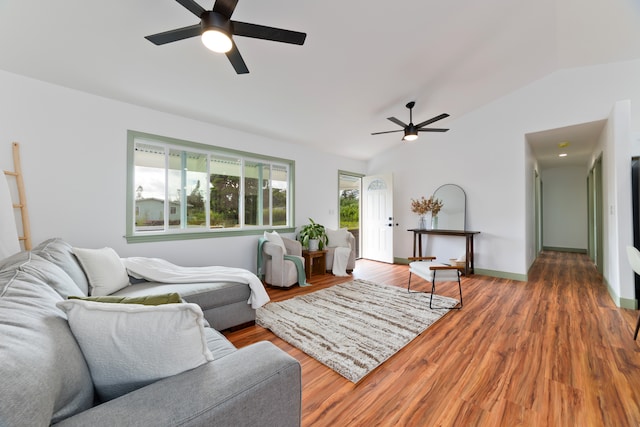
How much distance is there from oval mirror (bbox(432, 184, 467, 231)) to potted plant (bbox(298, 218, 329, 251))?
2377mm

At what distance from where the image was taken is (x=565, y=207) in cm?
727

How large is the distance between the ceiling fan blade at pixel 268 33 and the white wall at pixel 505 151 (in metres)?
4.37

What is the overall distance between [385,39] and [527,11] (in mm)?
1602

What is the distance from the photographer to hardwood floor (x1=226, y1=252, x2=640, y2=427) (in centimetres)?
152

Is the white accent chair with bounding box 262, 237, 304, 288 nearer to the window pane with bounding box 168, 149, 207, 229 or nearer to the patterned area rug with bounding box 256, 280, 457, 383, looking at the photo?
the patterned area rug with bounding box 256, 280, 457, 383

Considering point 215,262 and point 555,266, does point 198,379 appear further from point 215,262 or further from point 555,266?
point 555,266

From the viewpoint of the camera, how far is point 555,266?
5.51 meters

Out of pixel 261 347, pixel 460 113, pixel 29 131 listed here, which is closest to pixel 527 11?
pixel 460 113

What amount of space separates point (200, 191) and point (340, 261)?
2.68 meters

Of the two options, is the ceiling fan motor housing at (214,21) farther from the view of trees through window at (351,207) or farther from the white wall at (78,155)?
the view of trees through window at (351,207)

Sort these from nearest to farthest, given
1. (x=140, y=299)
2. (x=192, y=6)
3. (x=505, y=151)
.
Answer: (x=140, y=299)
(x=192, y=6)
(x=505, y=151)

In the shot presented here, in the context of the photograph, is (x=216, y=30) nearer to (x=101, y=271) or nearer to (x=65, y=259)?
(x=65, y=259)

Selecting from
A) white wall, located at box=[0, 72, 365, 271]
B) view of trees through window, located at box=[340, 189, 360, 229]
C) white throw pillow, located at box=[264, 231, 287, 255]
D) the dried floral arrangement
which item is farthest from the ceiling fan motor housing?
view of trees through window, located at box=[340, 189, 360, 229]

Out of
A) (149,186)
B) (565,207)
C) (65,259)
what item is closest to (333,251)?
(149,186)
